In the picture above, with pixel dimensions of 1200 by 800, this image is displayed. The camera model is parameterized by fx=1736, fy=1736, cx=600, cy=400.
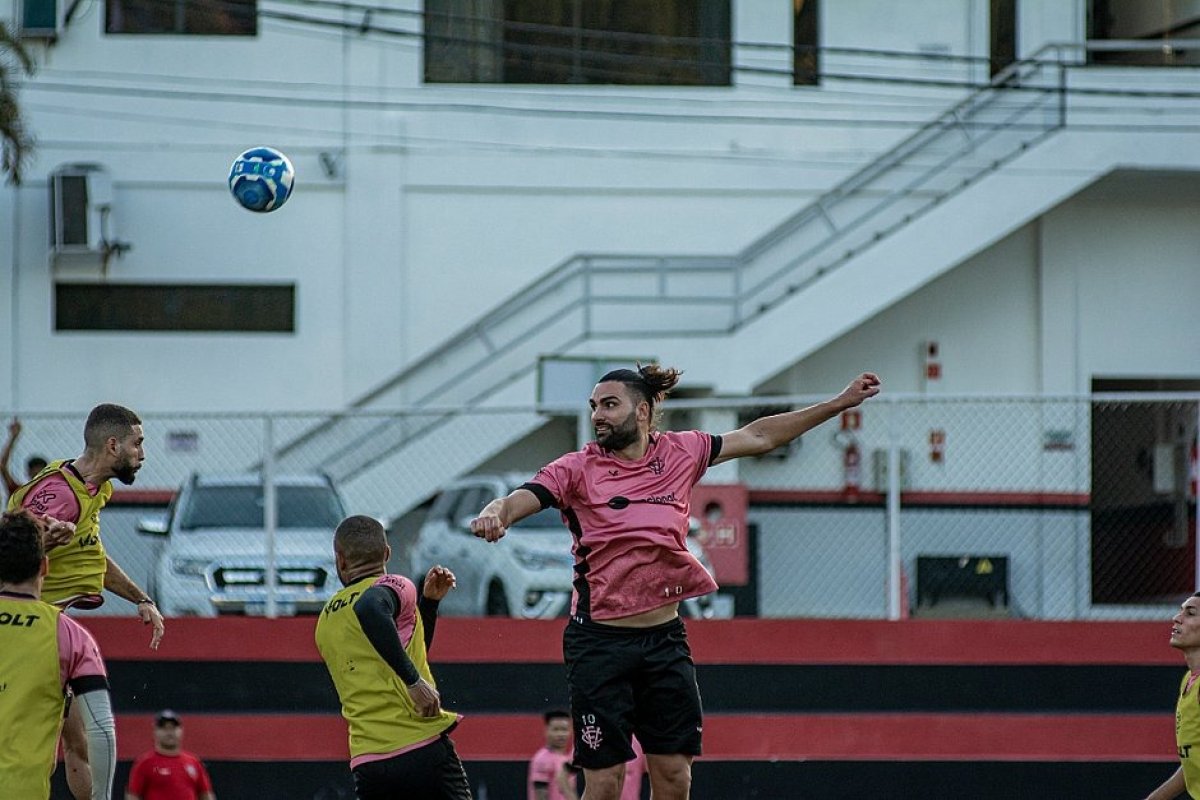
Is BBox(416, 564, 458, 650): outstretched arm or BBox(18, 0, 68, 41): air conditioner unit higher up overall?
BBox(18, 0, 68, 41): air conditioner unit

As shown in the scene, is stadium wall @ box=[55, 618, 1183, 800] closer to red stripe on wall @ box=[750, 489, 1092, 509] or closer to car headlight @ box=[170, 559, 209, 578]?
car headlight @ box=[170, 559, 209, 578]

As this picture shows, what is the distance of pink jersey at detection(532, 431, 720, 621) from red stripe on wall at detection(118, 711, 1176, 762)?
6587 millimetres

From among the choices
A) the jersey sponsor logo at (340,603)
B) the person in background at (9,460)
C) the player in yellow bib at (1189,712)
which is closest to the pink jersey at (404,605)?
the jersey sponsor logo at (340,603)

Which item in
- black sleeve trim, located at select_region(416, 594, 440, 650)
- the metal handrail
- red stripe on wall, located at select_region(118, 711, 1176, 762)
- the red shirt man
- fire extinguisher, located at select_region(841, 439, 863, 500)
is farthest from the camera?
the metal handrail

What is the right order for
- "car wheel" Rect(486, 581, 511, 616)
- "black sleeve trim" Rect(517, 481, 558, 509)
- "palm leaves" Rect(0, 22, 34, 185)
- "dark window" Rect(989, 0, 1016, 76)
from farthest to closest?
"dark window" Rect(989, 0, 1016, 76)
"palm leaves" Rect(0, 22, 34, 185)
"car wheel" Rect(486, 581, 511, 616)
"black sleeve trim" Rect(517, 481, 558, 509)

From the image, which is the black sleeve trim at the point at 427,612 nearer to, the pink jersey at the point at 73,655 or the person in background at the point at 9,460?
the pink jersey at the point at 73,655

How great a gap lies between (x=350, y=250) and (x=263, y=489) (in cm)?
812

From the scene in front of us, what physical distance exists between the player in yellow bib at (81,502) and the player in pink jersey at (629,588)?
2220 millimetres

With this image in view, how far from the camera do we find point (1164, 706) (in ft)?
46.4

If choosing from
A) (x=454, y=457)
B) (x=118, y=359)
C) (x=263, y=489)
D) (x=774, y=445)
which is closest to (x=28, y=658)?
(x=774, y=445)

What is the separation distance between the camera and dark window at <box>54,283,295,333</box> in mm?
22016

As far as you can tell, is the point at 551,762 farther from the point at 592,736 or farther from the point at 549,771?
the point at 592,736

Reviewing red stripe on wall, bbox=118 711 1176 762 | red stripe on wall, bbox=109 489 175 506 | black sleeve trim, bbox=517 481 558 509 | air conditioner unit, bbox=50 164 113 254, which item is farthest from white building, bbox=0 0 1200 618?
black sleeve trim, bbox=517 481 558 509

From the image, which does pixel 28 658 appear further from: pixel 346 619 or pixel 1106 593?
pixel 1106 593
